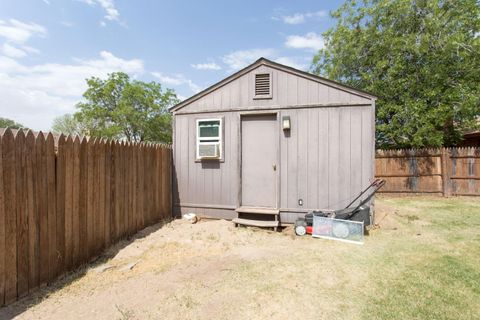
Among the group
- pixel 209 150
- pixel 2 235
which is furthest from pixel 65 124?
pixel 2 235

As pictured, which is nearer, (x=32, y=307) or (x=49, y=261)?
(x=32, y=307)

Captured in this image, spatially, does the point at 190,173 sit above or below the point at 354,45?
below

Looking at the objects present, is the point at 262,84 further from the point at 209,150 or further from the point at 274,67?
the point at 209,150

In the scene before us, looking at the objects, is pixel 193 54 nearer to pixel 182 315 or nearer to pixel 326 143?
pixel 326 143

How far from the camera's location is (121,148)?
445cm

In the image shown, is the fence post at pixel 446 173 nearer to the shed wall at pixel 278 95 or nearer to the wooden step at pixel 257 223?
the shed wall at pixel 278 95

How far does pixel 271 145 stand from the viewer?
582 cm

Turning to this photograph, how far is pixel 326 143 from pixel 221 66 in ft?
25.5

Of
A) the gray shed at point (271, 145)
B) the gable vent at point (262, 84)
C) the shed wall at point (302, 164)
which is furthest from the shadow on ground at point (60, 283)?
the gable vent at point (262, 84)

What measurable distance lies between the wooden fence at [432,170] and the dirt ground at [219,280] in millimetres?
5390

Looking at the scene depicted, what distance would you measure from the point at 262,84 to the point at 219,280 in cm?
430

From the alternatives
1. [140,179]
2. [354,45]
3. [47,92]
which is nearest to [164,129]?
[47,92]

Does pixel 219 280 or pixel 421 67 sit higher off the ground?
pixel 421 67

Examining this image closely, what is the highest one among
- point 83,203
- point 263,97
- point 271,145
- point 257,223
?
point 263,97
